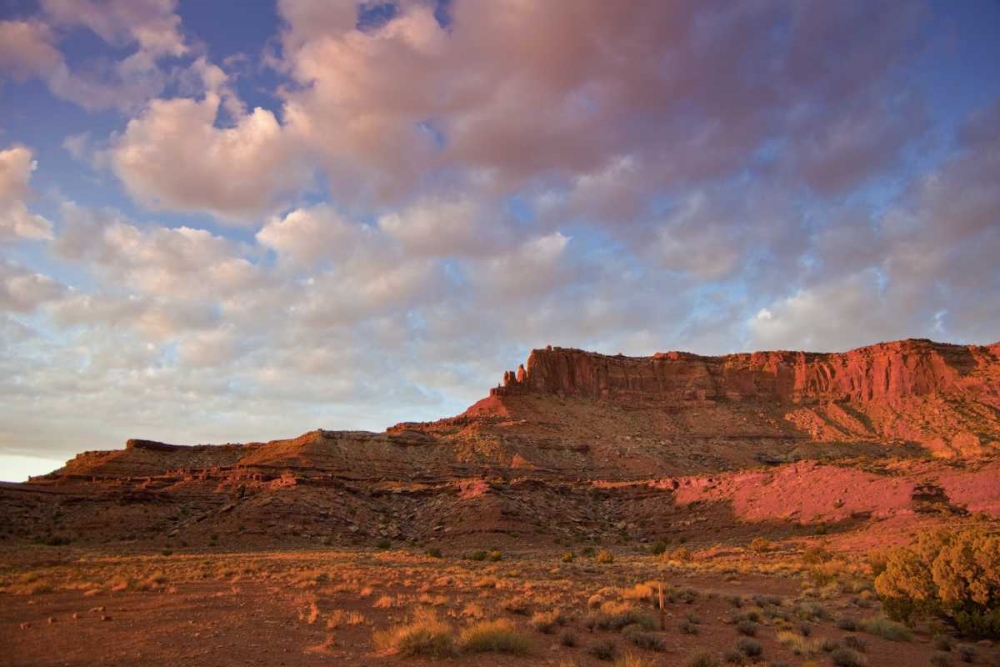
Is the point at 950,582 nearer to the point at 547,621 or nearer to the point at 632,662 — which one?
the point at 632,662

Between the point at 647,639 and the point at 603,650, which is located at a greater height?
the point at 603,650

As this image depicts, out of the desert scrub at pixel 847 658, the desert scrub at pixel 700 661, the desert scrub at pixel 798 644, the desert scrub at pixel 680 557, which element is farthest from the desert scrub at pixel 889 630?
the desert scrub at pixel 680 557

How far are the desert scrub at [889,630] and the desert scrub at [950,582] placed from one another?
0.70 m

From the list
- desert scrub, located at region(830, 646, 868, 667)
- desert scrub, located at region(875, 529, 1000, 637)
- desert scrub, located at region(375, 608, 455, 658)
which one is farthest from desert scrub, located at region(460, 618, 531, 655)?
desert scrub, located at region(875, 529, 1000, 637)

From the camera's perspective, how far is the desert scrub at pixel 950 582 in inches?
565

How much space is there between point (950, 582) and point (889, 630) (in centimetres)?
184

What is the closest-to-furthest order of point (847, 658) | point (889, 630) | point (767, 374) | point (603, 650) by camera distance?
1. point (603, 650)
2. point (847, 658)
3. point (889, 630)
4. point (767, 374)

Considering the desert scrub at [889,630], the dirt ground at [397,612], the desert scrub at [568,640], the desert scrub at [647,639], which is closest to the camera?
the dirt ground at [397,612]

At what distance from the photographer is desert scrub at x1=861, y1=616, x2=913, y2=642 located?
15.1 meters

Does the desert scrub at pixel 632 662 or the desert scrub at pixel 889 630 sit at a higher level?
the desert scrub at pixel 632 662

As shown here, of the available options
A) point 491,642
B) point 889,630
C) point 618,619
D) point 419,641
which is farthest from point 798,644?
point 419,641

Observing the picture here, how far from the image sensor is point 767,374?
4163 inches

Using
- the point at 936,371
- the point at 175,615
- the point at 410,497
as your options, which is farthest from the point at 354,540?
the point at 936,371

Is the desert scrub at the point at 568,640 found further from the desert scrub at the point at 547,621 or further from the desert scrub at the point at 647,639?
the desert scrub at the point at 647,639
